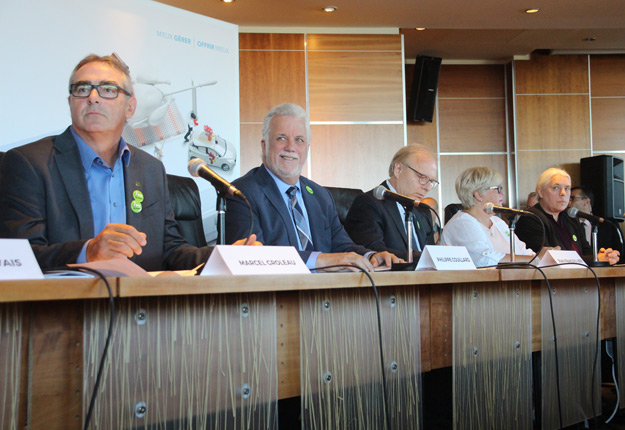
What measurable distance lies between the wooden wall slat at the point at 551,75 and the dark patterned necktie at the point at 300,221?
577 cm

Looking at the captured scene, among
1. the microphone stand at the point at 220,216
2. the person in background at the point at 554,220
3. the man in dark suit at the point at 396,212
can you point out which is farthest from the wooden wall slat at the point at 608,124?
the microphone stand at the point at 220,216

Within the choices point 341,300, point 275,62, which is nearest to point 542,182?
point 275,62

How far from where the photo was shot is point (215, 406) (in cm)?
115

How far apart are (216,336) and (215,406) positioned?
125 millimetres

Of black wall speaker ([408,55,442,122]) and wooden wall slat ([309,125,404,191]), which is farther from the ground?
black wall speaker ([408,55,442,122])

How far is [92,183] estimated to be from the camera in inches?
74.4

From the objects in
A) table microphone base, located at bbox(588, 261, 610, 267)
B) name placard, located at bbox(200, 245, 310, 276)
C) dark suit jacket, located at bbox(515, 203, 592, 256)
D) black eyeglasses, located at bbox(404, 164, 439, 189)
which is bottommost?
table microphone base, located at bbox(588, 261, 610, 267)

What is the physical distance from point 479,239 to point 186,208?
A: 1.48 m

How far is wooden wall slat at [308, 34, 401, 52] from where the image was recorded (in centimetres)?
608

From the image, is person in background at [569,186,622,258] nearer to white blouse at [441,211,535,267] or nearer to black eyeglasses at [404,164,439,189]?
white blouse at [441,211,535,267]

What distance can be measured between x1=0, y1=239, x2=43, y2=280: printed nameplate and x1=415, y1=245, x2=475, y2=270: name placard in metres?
1.05

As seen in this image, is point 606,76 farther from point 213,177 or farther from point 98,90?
point 213,177

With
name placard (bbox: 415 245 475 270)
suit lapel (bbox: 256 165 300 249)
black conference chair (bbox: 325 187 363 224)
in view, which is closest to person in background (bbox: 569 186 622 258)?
black conference chair (bbox: 325 187 363 224)

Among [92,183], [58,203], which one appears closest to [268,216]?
[92,183]
